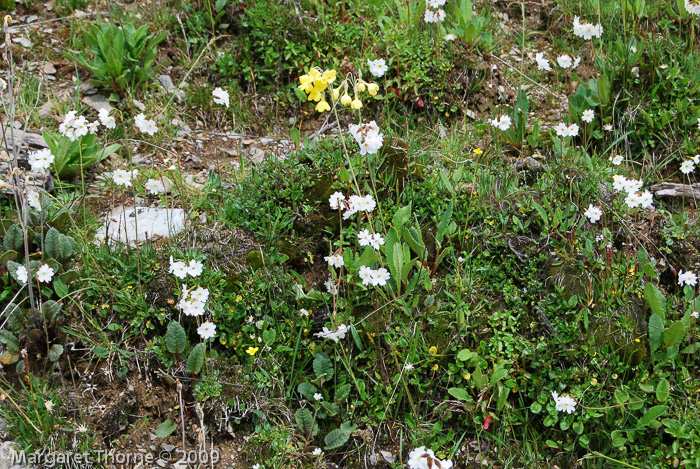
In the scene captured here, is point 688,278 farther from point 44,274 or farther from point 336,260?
point 44,274

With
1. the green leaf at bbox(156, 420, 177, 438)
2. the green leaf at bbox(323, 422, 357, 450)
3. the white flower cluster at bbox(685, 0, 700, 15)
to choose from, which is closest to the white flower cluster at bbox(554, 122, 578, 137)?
the white flower cluster at bbox(685, 0, 700, 15)

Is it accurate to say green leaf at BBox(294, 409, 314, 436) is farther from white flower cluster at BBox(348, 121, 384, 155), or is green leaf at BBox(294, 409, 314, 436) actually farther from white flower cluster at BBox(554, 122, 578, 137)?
white flower cluster at BBox(554, 122, 578, 137)

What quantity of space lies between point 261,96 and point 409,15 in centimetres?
135

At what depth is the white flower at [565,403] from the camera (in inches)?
100

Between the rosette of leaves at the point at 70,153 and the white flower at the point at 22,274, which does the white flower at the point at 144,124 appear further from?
the white flower at the point at 22,274

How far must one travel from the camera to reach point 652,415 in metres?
2.51

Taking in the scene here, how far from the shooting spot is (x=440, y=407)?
2689 mm

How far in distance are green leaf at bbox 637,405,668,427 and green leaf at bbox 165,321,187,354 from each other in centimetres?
224

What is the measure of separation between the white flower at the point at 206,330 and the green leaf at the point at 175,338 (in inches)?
5.3

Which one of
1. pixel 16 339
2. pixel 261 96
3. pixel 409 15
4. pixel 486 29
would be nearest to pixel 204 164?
pixel 261 96

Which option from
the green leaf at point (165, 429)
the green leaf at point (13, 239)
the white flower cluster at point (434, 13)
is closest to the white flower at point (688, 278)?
the white flower cluster at point (434, 13)

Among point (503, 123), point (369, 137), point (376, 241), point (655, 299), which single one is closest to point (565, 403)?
point (655, 299)

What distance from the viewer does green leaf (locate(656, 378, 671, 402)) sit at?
8.43 ft

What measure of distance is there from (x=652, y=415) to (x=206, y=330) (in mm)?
2149
